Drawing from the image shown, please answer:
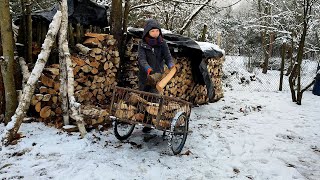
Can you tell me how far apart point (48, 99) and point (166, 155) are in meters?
2.16

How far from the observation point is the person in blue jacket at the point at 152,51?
4.38 metres

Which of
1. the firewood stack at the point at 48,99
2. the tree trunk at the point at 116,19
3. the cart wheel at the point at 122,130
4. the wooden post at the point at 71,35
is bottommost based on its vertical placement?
the cart wheel at the point at 122,130

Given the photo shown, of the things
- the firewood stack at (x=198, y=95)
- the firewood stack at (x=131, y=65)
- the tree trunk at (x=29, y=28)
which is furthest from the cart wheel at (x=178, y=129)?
the firewood stack at (x=198, y=95)

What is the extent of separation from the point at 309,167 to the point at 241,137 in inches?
57.0

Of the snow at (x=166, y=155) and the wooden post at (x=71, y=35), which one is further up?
the wooden post at (x=71, y=35)

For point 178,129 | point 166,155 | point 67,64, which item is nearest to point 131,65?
point 67,64

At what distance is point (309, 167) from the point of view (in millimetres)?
3934

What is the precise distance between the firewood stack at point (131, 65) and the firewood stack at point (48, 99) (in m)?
1.88

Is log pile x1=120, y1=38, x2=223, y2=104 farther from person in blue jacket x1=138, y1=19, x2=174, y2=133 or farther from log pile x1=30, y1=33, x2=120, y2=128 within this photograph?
person in blue jacket x1=138, y1=19, x2=174, y2=133

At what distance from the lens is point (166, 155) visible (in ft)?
13.2

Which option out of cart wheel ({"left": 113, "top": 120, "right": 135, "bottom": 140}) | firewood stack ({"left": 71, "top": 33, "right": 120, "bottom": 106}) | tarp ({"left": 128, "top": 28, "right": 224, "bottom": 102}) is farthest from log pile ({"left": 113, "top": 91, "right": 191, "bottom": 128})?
tarp ({"left": 128, "top": 28, "right": 224, "bottom": 102})

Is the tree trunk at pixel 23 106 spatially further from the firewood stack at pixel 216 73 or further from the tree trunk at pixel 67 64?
the firewood stack at pixel 216 73

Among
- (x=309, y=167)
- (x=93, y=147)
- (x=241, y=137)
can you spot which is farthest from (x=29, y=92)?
(x=309, y=167)

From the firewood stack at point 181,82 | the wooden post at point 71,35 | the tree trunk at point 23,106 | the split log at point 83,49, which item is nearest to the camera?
the tree trunk at point 23,106
